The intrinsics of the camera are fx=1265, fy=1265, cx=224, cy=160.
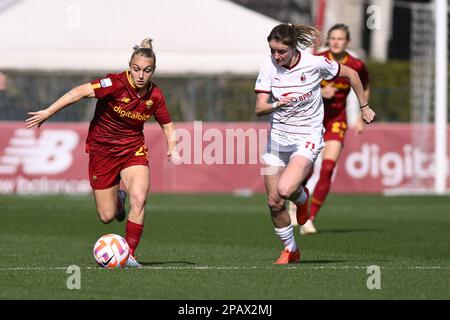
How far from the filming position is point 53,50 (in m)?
25.0

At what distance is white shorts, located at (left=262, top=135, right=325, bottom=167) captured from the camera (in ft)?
36.8

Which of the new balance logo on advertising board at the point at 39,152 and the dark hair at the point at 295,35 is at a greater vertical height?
the dark hair at the point at 295,35

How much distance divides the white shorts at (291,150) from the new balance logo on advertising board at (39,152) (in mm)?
13357

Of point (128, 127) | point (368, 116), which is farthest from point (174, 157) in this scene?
point (368, 116)

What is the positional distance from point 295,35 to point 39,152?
14078 mm

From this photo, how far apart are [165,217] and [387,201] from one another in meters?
5.65

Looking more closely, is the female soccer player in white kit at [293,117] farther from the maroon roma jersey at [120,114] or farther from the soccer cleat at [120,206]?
the soccer cleat at [120,206]

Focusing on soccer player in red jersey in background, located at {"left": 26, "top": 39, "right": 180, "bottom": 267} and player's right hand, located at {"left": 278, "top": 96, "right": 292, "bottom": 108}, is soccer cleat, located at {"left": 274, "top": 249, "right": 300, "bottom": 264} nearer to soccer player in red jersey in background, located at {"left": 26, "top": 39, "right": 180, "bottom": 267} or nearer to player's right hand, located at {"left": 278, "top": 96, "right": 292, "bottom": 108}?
soccer player in red jersey in background, located at {"left": 26, "top": 39, "right": 180, "bottom": 267}

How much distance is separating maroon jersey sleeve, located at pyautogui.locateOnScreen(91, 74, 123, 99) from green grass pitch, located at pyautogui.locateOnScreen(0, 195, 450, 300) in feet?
4.88

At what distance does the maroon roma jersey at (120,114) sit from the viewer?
10.8 metres

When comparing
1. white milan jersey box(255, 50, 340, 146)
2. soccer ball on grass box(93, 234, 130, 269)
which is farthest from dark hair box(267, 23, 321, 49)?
soccer ball on grass box(93, 234, 130, 269)

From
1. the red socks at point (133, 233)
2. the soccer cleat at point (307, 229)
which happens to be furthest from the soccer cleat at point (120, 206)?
the soccer cleat at point (307, 229)

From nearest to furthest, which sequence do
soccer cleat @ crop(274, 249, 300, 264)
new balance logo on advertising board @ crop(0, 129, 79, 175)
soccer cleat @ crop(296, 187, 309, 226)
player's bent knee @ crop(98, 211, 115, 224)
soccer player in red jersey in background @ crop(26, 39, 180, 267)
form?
soccer player in red jersey in background @ crop(26, 39, 180, 267) → soccer cleat @ crop(274, 249, 300, 264) → soccer cleat @ crop(296, 187, 309, 226) → player's bent knee @ crop(98, 211, 115, 224) → new balance logo on advertising board @ crop(0, 129, 79, 175)

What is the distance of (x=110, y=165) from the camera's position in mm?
11398
